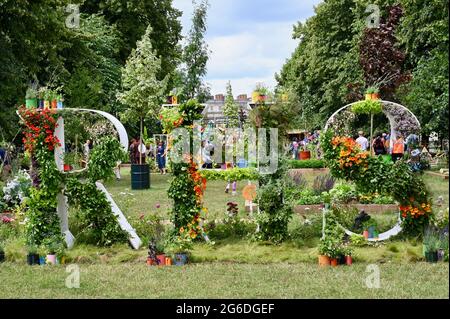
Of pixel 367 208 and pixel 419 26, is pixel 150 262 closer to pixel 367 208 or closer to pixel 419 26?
pixel 367 208

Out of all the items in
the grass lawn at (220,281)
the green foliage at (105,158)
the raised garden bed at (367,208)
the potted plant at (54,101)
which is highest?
the potted plant at (54,101)

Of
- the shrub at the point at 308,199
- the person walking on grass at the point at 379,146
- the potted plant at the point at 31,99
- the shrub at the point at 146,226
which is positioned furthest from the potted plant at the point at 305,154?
the potted plant at the point at 31,99

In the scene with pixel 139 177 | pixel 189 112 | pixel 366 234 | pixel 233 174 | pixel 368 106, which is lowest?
pixel 366 234

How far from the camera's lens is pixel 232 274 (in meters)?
8.62

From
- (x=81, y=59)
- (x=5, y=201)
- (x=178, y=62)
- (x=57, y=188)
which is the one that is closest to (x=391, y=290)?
(x=57, y=188)

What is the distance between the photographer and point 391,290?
696 cm

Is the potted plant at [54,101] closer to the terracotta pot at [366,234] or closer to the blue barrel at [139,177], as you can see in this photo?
the terracotta pot at [366,234]

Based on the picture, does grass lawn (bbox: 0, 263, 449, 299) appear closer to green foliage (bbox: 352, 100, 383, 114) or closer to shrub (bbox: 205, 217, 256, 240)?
shrub (bbox: 205, 217, 256, 240)

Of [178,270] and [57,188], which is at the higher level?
[57,188]

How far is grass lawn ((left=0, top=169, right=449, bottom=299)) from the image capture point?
7344mm

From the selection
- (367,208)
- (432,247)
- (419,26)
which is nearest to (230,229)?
(432,247)

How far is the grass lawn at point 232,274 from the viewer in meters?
7.34

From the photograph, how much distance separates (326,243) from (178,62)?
119 ft

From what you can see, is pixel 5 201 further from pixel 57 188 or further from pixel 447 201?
pixel 447 201
